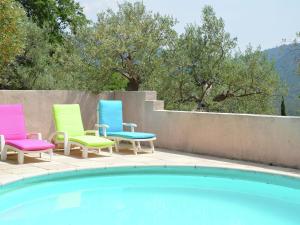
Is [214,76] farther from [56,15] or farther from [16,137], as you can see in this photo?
[56,15]

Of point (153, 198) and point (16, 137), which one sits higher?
point (16, 137)

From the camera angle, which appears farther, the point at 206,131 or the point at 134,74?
the point at 134,74

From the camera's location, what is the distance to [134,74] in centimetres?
1414

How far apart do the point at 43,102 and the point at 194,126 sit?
3.91m

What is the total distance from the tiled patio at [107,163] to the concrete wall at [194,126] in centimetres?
36

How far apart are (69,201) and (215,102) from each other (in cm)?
1146

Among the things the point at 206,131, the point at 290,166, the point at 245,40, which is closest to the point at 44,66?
the point at 245,40

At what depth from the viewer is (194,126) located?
10.9m

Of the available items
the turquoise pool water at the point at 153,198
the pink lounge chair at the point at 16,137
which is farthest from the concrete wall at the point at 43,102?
the turquoise pool water at the point at 153,198

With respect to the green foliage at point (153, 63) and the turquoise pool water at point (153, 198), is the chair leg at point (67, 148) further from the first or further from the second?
the green foliage at point (153, 63)

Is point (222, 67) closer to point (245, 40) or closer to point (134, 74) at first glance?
point (245, 40)

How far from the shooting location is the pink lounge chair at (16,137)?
8.89 metres

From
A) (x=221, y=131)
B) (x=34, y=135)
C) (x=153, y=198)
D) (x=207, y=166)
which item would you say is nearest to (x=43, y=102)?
(x=34, y=135)

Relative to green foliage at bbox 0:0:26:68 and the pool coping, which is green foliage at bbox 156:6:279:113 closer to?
green foliage at bbox 0:0:26:68
